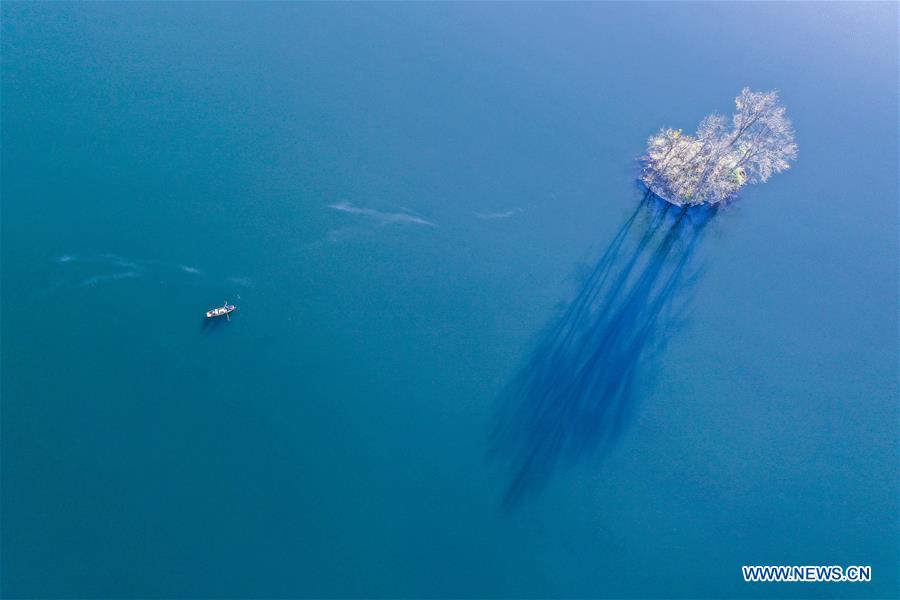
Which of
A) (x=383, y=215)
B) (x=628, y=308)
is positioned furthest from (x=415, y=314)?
(x=628, y=308)

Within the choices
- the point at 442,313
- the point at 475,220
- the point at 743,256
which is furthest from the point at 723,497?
the point at 475,220

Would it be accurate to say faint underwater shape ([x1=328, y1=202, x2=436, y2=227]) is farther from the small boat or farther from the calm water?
the small boat

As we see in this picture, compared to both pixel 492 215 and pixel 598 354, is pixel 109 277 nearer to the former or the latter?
pixel 492 215

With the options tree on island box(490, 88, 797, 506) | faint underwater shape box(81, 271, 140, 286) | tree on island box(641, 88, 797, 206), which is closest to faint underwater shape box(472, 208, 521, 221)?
tree on island box(490, 88, 797, 506)

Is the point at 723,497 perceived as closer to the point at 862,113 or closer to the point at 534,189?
the point at 534,189

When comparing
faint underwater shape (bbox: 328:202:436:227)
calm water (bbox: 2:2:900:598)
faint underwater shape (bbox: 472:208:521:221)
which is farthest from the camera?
faint underwater shape (bbox: 472:208:521:221)

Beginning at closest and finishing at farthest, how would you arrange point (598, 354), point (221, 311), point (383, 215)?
point (221, 311)
point (598, 354)
point (383, 215)

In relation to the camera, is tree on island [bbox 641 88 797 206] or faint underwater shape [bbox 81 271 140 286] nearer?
faint underwater shape [bbox 81 271 140 286]
